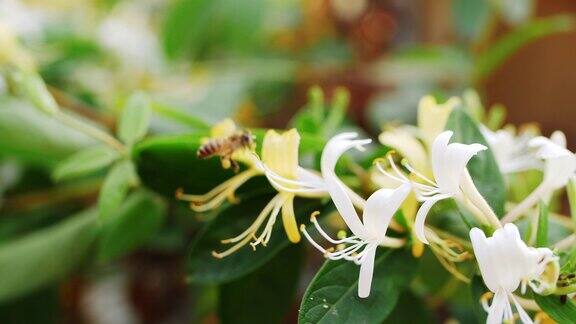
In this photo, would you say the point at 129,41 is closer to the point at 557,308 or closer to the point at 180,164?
the point at 180,164

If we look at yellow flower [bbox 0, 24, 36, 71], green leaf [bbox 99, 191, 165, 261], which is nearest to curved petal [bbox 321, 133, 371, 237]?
green leaf [bbox 99, 191, 165, 261]

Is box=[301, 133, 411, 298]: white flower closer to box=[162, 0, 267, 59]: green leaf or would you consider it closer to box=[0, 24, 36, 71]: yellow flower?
box=[0, 24, 36, 71]: yellow flower

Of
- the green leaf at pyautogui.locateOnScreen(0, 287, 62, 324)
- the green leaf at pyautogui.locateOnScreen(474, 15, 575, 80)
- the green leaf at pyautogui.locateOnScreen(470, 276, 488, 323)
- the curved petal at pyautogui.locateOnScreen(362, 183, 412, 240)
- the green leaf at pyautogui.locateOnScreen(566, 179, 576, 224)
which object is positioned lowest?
the green leaf at pyautogui.locateOnScreen(0, 287, 62, 324)

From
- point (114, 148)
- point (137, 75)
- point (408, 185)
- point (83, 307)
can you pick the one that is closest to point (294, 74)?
point (137, 75)

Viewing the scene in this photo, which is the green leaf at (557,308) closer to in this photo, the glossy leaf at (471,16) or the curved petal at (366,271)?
the curved petal at (366,271)

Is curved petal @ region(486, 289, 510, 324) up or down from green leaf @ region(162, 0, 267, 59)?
up

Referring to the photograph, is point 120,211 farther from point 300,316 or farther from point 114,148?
point 300,316

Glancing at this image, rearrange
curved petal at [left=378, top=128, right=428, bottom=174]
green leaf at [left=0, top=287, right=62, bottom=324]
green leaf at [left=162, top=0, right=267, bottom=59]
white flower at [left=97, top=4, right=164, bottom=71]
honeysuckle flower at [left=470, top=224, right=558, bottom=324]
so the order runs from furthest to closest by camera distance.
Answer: white flower at [left=97, top=4, right=164, bottom=71], green leaf at [left=162, top=0, right=267, bottom=59], green leaf at [left=0, top=287, right=62, bottom=324], curved petal at [left=378, top=128, right=428, bottom=174], honeysuckle flower at [left=470, top=224, right=558, bottom=324]
